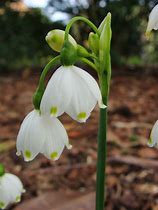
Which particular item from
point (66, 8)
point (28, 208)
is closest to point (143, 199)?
point (28, 208)

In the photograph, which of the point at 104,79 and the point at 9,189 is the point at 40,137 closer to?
the point at 104,79

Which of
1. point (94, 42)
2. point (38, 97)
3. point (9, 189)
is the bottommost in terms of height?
point (9, 189)

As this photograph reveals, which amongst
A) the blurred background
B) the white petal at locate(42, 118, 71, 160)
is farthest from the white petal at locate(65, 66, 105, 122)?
the blurred background

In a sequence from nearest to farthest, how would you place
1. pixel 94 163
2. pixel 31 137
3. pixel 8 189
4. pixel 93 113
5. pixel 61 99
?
pixel 61 99
pixel 31 137
pixel 8 189
pixel 94 163
pixel 93 113

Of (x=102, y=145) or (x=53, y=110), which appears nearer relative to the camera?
(x=53, y=110)

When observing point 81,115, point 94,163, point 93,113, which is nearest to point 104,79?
point 81,115

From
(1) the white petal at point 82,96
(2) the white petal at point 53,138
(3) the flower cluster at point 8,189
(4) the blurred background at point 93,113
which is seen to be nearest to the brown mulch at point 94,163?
(4) the blurred background at point 93,113

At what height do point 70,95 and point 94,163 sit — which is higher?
point 70,95

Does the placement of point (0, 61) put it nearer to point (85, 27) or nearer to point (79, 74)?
point (85, 27)
